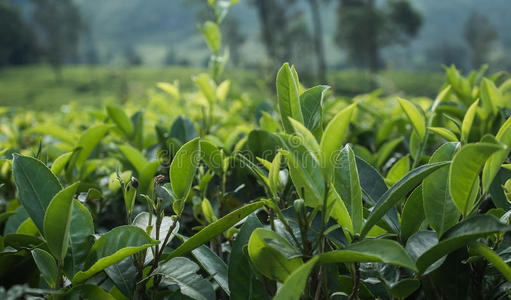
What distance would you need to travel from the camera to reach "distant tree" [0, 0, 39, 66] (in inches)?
1564

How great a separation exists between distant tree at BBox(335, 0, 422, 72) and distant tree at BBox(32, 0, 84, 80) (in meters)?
26.5

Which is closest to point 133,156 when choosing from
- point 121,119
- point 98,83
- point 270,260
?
point 121,119

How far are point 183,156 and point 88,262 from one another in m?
0.21

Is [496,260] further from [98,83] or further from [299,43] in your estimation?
[299,43]

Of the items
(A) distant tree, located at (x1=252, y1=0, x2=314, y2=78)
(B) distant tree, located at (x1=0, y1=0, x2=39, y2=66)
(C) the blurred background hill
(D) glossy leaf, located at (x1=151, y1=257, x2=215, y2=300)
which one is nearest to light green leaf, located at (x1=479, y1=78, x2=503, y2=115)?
→ (D) glossy leaf, located at (x1=151, y1=257, x2=215, y2=300)

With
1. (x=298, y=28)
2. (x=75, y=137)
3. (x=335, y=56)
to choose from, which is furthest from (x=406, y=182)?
(x=335, y=56)

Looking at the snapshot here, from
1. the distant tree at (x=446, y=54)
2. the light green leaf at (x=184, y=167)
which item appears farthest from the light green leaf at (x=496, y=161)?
the distant tree at (x=446, y=54)

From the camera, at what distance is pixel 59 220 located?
534 millimetres

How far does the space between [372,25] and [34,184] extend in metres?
32.5

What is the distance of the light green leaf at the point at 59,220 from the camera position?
20.6 inches

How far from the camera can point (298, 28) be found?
37.8 meters

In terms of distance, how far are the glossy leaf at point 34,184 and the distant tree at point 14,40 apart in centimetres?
4590

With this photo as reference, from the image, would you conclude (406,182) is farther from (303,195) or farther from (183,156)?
(183,156)

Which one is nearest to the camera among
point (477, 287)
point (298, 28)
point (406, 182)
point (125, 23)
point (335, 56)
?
point (406, 182)
